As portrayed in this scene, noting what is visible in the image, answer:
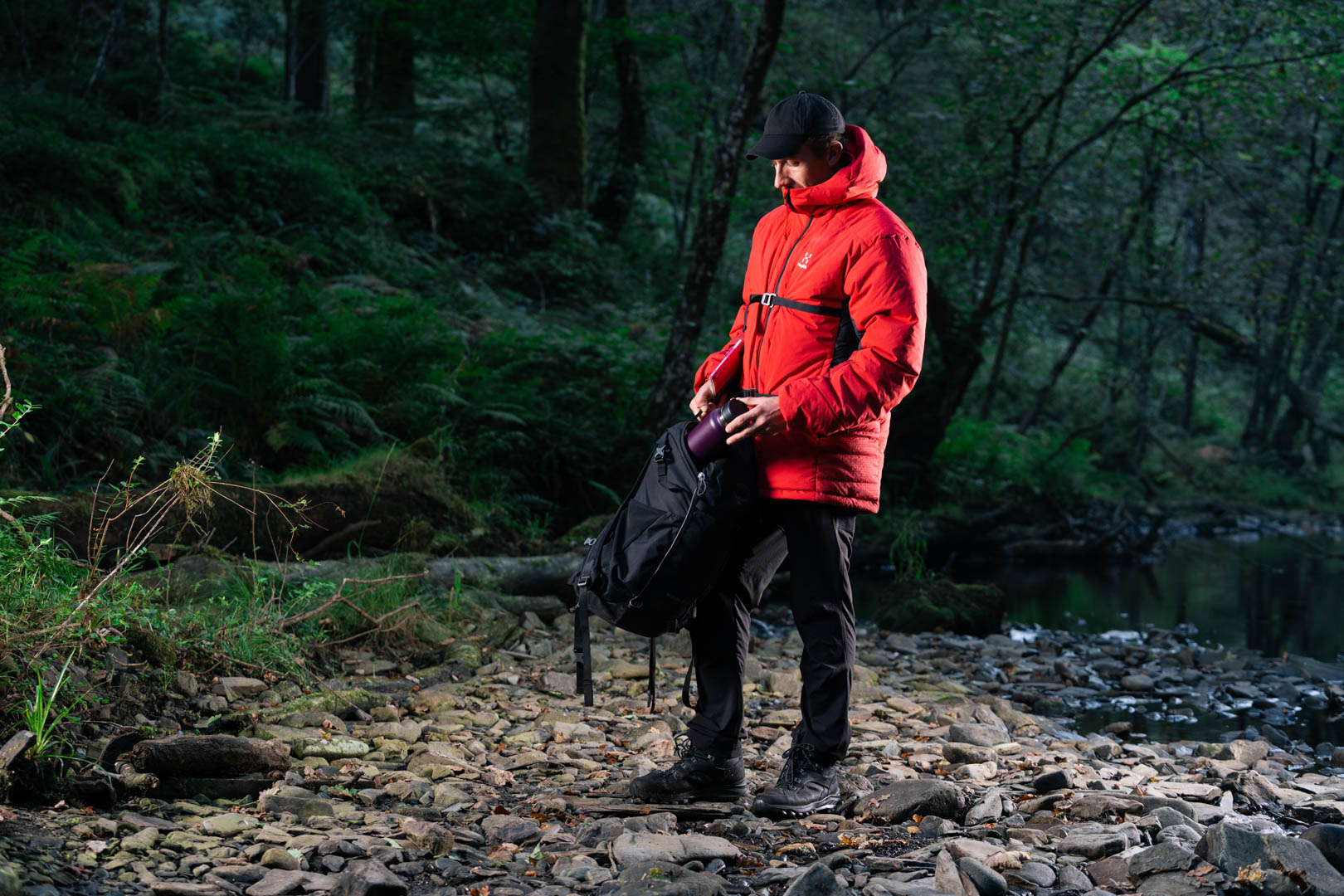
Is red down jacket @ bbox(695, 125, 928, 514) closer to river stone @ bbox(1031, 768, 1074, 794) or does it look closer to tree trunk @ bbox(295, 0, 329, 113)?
river stone @ bbox(1031, 768, 1074, 794)

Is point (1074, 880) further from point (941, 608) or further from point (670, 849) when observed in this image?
point (941, 608)

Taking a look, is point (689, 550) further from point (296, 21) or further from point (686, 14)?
point (296, 21)

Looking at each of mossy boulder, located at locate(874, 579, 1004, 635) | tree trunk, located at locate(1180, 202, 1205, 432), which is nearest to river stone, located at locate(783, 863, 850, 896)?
mossy boulder, located at locate(874, 579, 1004, 635)

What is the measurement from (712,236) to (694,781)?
19.8 ft

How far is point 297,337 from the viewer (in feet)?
28.3

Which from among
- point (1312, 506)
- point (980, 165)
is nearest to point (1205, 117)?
point (980, 165)

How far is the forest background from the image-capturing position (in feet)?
25.4

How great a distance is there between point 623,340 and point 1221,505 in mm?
12305

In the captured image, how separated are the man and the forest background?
2.30 meters

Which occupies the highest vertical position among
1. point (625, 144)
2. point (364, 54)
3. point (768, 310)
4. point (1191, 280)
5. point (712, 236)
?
point (364, 54)

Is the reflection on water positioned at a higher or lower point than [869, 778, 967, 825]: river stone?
lower

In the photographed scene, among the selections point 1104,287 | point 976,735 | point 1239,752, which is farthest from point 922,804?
point 1104,287

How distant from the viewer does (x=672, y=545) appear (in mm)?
3434

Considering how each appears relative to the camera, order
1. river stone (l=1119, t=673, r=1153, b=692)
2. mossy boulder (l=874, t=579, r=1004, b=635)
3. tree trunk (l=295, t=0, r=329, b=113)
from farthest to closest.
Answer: tree trunk (l=295, t=0, r=329, b=113) < mossy boulder (l=874, t=579, r=1004, b=635) < river stone (l=1119, t=673, r=1153, b=692)
